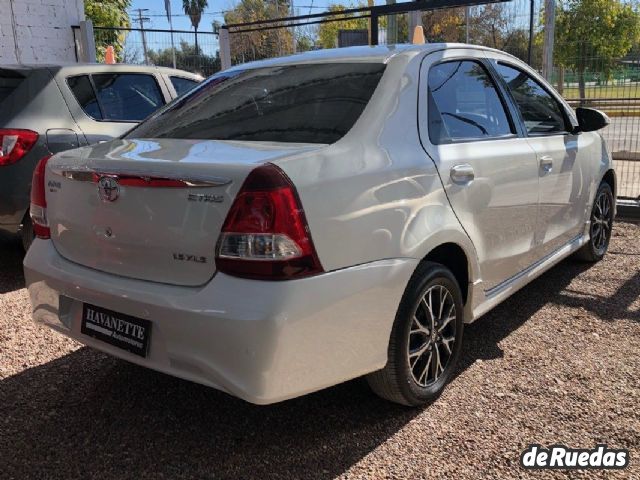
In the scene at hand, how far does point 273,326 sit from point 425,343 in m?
0.98

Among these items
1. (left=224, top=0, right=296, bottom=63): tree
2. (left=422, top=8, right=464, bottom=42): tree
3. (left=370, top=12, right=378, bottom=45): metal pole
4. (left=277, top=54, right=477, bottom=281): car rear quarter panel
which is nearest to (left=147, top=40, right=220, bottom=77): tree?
(left=224, top=0, right=296, bottom=63): tree

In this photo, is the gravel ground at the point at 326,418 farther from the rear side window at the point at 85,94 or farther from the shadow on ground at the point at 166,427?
the rear side window at the point at 85,94

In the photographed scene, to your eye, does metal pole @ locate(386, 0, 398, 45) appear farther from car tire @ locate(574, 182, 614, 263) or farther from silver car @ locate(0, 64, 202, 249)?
car tire @ locate(574, 182, 614, 263)

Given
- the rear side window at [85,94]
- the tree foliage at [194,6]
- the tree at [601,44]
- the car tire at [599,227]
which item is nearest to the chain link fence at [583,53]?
the tree at [601,44]

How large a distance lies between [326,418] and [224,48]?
916 centimetres

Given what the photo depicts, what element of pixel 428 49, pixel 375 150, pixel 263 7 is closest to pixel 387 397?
pixel 375 150

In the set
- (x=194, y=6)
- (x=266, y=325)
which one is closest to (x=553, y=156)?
(x=266, y=325)

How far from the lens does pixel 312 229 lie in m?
2.22

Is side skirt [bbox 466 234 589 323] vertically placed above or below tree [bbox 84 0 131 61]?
below

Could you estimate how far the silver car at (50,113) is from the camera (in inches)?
183

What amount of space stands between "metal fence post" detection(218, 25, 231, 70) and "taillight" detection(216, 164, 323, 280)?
29.6 ft

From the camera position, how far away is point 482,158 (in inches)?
122

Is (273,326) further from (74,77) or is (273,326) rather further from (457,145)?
(74,77)

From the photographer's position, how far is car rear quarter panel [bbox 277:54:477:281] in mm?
2273
